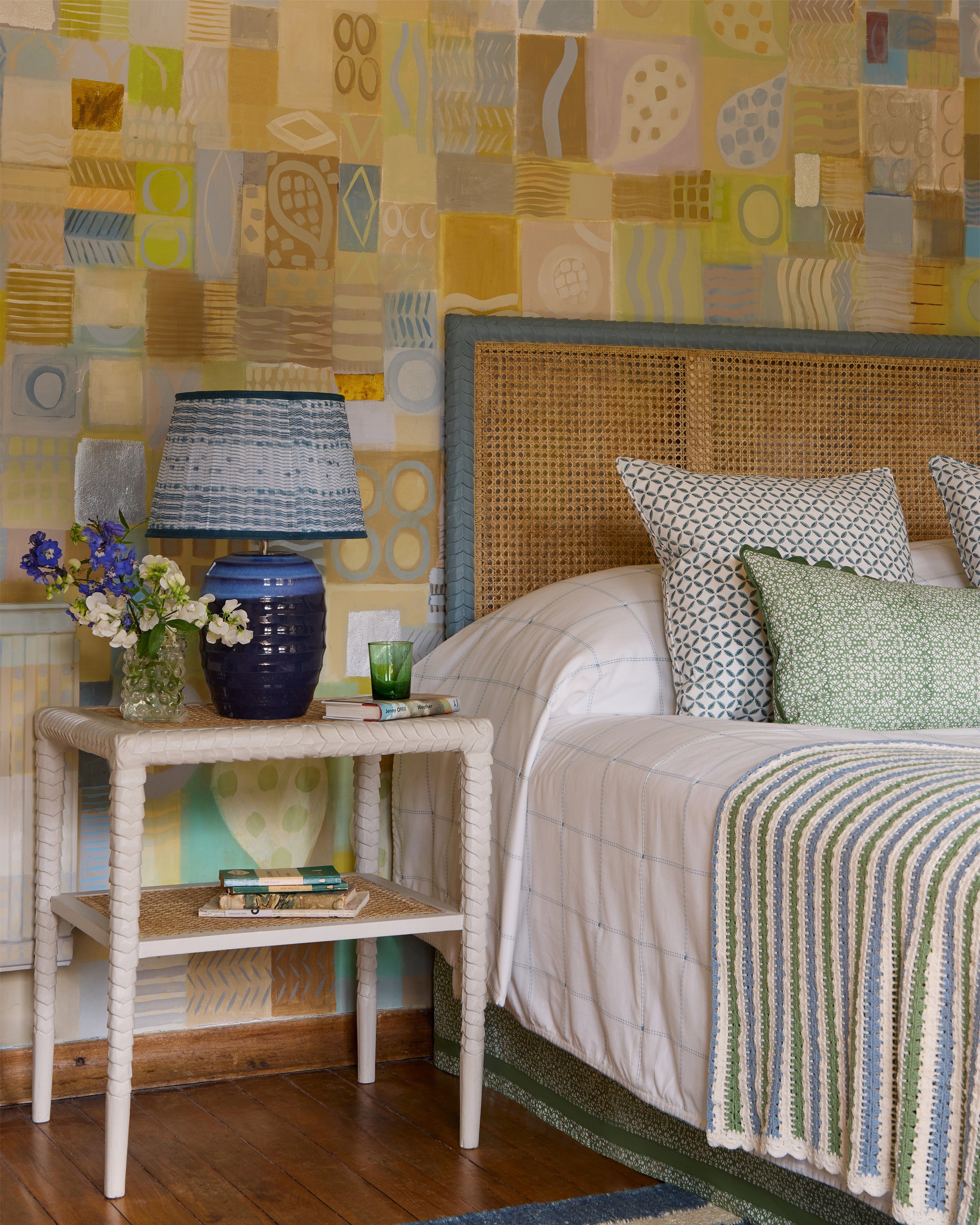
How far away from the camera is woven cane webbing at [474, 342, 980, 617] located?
2613 mm

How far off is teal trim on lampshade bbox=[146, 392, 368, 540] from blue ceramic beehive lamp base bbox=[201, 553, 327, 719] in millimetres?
60

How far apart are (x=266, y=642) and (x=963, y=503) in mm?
1234

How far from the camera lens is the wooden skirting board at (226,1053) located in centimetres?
236

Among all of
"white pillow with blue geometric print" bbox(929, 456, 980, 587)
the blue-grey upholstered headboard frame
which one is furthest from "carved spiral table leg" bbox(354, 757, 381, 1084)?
"white pillow with blue geometric print" bbox(929, 456, 980, 587)

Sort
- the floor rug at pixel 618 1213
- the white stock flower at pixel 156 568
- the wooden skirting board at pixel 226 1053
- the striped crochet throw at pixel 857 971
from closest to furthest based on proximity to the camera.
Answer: the striped crochet throw at pixel 857 971, the floor rug at pixel 618 1213, the white stock flower at pixel 156 568, the wooden skirting board at pixel 226 1053

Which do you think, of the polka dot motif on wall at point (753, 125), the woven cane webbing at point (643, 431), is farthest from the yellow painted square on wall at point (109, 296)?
the polka dot motif on wall at point (753, 125)

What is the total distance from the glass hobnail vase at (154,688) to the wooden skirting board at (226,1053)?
66 centimetres

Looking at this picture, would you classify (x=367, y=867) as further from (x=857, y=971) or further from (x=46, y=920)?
(x=857, y=971)

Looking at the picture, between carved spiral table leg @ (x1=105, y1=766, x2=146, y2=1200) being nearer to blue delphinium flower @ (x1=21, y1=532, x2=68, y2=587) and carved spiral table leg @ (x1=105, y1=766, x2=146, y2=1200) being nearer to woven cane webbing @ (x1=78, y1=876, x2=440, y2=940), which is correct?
woven cane webbing @ (x1=78, y1=876, x2=440, y2=940)

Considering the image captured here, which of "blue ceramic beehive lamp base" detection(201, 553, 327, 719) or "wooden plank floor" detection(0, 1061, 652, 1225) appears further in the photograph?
"blue ceramic beehive lamp base" detection(201, 553, 327, 719)

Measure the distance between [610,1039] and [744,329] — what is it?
149 cm

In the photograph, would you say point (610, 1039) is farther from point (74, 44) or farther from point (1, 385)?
point (74, 44)

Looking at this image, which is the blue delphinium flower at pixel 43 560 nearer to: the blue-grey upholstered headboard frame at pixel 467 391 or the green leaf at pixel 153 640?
the green leaf at pixel 153 640

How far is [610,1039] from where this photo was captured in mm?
1863
